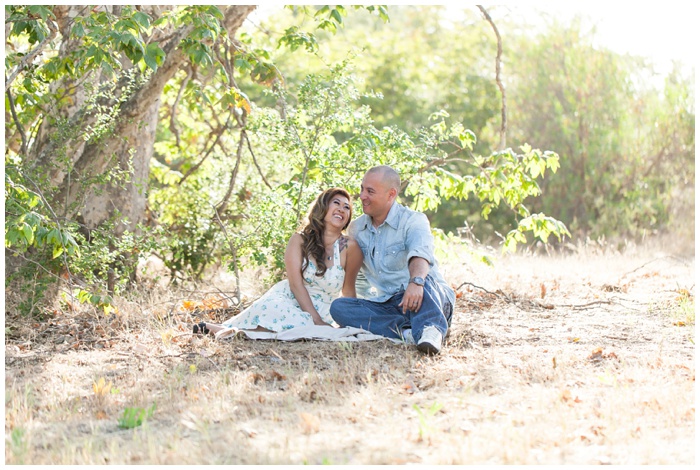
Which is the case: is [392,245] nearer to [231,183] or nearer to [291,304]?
[291,304]

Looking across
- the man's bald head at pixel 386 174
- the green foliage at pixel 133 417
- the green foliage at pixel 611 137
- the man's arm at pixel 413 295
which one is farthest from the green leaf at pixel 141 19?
the green foliage at pixel 611 137

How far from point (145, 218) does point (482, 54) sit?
507 inches

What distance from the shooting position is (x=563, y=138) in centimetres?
1574

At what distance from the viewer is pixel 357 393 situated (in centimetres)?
396

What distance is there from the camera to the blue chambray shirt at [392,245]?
5.55 m

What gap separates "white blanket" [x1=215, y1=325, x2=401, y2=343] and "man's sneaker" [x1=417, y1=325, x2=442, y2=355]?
389 mm

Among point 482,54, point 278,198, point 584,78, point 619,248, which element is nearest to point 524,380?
point 278,198

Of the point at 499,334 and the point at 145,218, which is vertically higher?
the point at 145,218

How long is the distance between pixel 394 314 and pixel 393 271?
35cm

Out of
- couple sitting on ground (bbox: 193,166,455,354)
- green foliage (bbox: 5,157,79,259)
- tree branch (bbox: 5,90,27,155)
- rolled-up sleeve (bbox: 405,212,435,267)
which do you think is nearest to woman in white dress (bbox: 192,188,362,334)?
couple sitting on ground (bbox: 193,166,455,354)

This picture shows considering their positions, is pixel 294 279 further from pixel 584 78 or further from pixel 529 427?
pixel 584 78

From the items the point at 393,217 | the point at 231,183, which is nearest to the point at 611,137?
the point at 231,183

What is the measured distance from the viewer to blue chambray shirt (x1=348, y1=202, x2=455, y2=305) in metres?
5.55

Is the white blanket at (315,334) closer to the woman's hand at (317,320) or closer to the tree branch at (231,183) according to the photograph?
the woman's hand at (317,320)
